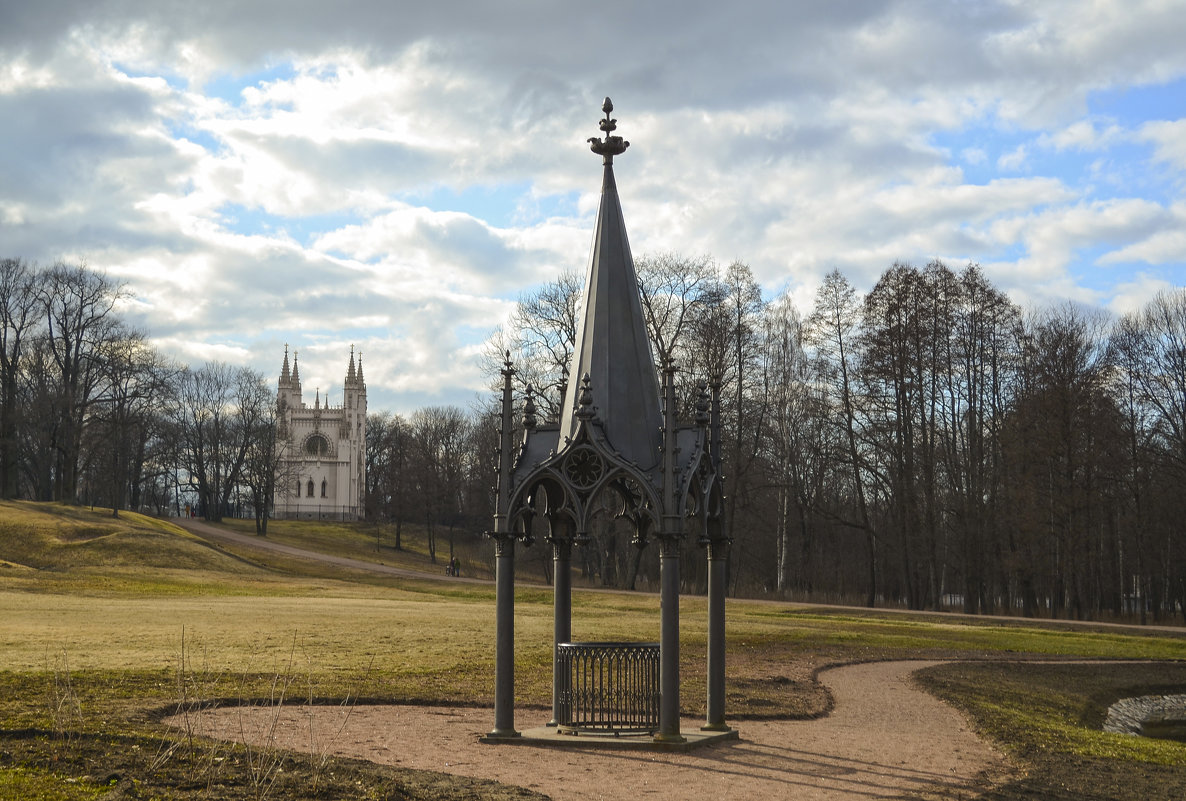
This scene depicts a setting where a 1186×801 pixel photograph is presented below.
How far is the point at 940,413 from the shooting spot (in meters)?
53.6

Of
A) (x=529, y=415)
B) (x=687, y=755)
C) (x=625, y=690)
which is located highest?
(x=529, y=415)

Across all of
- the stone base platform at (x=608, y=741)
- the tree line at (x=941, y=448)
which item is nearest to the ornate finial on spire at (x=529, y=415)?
the stone base platform at (x=608, y=741)

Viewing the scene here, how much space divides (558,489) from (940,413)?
4187cm

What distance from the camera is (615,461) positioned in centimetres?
1291

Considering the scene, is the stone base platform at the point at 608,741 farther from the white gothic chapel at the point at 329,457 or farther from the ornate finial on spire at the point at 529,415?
the white gothic chapel at the point at 329,457

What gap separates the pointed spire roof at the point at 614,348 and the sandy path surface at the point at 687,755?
369 cm

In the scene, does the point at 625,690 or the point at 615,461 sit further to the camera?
the point at 625,690

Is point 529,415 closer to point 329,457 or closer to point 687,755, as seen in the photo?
point 687,755

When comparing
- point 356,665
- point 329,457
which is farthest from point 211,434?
point 356,665

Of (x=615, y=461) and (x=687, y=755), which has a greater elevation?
(x=615, y=461)

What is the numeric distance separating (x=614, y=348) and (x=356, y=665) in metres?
9.52

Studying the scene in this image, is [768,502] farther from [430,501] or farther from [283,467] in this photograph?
[283,467]

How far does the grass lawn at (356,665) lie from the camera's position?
9852mm

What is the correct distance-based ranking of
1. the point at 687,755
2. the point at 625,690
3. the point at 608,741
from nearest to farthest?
the point at 687,755, the point at 608,741, the point at 625,690
